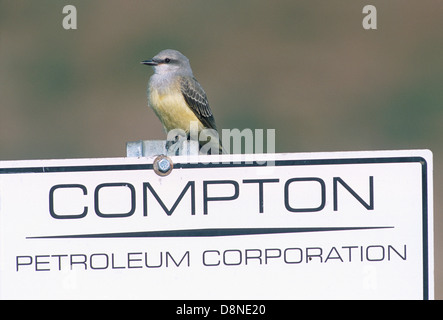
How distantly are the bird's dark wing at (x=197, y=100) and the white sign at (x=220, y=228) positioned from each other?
225 cm

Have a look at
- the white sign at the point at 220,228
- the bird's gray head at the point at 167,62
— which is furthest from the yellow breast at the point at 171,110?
the white sign at the point at 220,228

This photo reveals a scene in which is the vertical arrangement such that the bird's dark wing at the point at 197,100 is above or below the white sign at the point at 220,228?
above

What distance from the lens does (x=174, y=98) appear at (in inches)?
169

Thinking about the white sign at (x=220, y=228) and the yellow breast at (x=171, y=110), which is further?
the yellow breast at (x=171, y=110)

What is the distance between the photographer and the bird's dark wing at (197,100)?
4.32 m

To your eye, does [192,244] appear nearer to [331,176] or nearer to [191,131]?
[331,176]

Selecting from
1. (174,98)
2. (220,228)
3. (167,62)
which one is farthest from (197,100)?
(220,228)

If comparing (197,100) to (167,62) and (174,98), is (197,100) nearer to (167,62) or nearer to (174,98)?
(174,98)

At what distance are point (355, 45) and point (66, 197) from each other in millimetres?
6304

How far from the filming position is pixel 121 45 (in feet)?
26.0

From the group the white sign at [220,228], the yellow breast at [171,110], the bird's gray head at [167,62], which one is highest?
the bird's gray head at [167,62]

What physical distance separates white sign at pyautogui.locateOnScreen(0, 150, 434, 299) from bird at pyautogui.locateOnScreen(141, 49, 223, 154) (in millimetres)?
2148

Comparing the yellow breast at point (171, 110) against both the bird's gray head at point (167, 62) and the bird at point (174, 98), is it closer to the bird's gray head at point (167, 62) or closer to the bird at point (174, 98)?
the bird at point (174, 98)

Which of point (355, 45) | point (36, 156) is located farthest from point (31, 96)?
point (355, 45)
